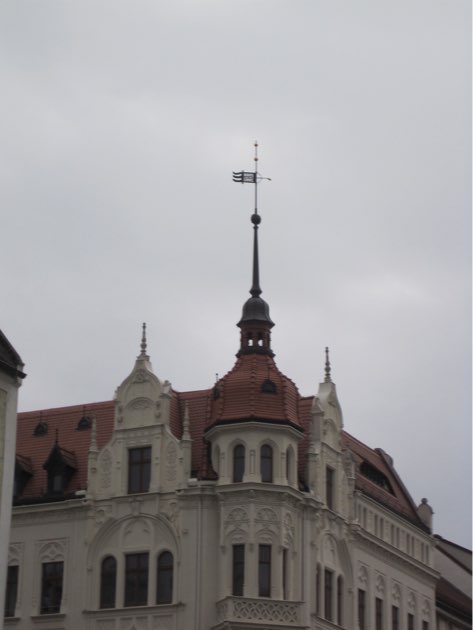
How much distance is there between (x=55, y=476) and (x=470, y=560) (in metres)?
41.6

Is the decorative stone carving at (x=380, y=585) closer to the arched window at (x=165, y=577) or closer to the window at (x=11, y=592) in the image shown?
the arched window at (x=165, y=577)

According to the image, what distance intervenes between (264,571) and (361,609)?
10.5m

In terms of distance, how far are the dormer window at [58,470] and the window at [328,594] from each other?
13798 mm

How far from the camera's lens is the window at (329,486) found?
78.9 meters

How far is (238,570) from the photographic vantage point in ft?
240

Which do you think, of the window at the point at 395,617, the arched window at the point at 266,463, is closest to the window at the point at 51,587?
the arched window at the point at 266,463

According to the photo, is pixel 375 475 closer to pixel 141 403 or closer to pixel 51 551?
pixel 141 403

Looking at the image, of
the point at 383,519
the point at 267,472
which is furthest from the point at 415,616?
the point at 267,472

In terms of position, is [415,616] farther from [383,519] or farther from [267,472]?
[267,472]

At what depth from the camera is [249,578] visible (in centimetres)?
7212

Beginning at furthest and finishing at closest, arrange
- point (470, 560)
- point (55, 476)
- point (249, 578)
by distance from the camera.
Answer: point (470, 560)
point (55, 476)
point (249, 578)

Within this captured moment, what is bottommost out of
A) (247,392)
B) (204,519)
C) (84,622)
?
(84,622)

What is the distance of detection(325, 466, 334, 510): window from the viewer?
78.9 meters

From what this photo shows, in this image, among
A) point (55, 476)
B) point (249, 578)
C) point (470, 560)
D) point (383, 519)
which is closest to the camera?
point (249, 578)
